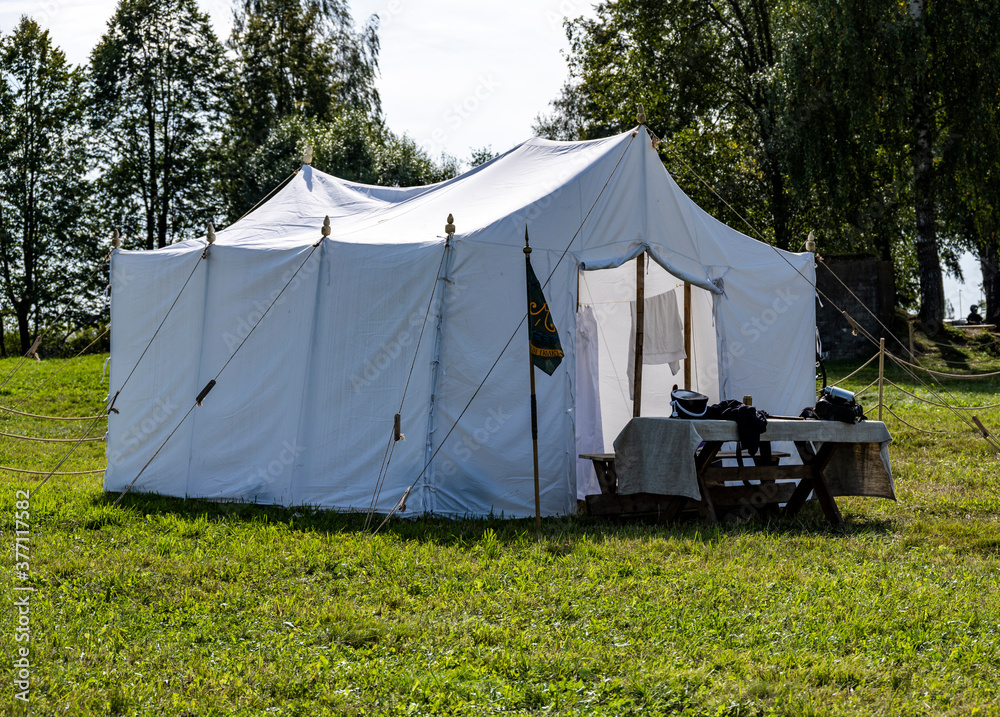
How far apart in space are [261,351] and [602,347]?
3419mm

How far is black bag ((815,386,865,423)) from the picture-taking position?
21.7 feet

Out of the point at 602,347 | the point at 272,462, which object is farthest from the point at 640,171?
the point at 272,462

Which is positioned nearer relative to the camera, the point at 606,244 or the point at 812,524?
the point at 812,524

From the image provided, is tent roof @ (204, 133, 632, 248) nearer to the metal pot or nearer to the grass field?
the metal pot

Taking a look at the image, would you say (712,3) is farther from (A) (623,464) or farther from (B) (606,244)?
(A) (623,464)

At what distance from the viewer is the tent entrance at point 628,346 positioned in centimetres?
789

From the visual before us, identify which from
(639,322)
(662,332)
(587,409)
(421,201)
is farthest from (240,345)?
(662,332)

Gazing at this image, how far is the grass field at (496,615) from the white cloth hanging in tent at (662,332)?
7.39 ft

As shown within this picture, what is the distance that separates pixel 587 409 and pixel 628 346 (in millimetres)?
1415

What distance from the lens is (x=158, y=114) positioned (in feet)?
79.6

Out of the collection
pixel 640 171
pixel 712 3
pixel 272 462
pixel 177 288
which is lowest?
pixel 272 462

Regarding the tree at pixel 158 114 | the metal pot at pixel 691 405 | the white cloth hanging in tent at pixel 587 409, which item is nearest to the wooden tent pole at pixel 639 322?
the white cloth hanging in tent at pixel 587 409

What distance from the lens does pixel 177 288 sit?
8109 mm

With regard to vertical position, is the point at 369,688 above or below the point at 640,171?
below
